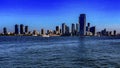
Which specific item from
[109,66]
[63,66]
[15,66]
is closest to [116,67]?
[109,66]

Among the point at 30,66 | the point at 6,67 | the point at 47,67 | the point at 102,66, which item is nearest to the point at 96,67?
the point at 102,66

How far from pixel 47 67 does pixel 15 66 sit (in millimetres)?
3893

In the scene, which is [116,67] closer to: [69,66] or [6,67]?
[69,66]

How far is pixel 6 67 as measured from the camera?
32.7 m

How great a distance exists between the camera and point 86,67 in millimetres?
33000

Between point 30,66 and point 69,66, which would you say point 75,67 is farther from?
point 30,66

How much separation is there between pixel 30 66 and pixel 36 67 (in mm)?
1069

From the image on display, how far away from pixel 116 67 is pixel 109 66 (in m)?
1.05

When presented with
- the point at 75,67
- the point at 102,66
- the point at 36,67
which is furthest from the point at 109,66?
the point at 36,67

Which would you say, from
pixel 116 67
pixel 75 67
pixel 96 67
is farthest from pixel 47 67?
pixel 116 67

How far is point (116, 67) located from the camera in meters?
32.6

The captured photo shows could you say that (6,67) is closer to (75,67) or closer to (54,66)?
(54,66)

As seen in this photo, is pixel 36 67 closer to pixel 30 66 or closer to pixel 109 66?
pixel 30 66

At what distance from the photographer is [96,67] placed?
32719 millimetres
